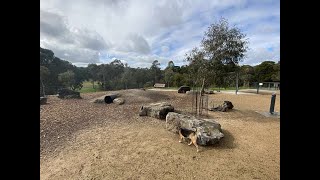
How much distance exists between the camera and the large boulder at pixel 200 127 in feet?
16.4

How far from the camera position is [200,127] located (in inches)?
211

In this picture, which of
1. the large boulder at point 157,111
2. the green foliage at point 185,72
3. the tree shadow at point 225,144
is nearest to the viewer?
the tree shadow at point 225,144

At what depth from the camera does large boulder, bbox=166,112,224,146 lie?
4.99 m

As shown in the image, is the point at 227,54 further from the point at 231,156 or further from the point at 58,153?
the point at 58,153

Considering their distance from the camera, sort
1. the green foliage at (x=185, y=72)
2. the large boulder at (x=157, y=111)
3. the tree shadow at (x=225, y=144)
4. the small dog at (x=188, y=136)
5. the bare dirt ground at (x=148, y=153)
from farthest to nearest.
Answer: the green foliage at (x=185, y=72) → the large boulder at (x=157, y=111) → the small dog at (x=188, y=136) → the tree shadow at (x=225, y=144) → the bare dirt ground at (x=148, y=153)

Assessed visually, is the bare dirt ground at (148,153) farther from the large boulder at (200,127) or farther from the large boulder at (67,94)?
the large boulder at (67,94)

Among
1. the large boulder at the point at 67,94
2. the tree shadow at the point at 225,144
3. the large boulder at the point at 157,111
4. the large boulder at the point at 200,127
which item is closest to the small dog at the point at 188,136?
the large boulder at the point at 200,127

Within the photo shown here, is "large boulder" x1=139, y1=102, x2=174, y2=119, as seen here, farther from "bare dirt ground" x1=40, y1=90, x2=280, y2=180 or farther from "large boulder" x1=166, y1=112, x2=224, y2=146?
"large boulder" x1=166, y1=112, x2=224, y2=146

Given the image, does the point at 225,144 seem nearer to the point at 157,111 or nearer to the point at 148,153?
the point at 148,153

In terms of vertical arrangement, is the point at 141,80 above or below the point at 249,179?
above

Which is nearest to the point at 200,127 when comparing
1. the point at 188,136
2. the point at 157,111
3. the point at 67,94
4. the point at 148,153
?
the point at 188,136

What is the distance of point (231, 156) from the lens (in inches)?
176
